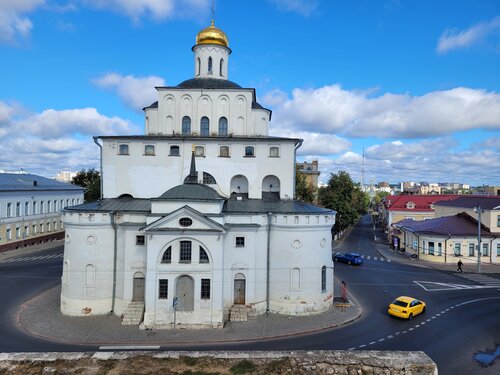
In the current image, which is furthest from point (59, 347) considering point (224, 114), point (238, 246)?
point (224, 114)

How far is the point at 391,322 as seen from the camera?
78.9ft

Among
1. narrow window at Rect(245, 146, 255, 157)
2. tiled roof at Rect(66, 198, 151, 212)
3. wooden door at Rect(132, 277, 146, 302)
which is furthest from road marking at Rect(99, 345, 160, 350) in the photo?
narrow window at Rect(245, 146, 255, 157)

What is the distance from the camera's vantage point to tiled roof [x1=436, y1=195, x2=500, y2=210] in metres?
47.2

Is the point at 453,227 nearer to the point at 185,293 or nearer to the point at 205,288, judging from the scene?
the point at 205,288

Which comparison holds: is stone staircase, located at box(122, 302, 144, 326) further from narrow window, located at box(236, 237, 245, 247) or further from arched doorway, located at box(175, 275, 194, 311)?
narrow window, located at box(236, 237, 245, 247)

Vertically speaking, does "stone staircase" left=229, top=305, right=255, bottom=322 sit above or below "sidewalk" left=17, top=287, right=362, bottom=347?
above

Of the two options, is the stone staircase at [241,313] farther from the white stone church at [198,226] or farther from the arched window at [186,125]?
the arched window at [186,125]

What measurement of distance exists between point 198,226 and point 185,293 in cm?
427

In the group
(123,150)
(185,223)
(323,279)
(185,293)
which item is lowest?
(185,293)

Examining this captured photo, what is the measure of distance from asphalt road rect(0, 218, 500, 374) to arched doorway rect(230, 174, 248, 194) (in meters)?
11.9

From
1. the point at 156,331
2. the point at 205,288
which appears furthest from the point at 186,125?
the point at 156,331

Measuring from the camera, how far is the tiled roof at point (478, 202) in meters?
47.2

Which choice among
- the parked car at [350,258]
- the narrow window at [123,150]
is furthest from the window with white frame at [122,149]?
the parked car at [350,258]

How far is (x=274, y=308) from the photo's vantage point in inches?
1007
